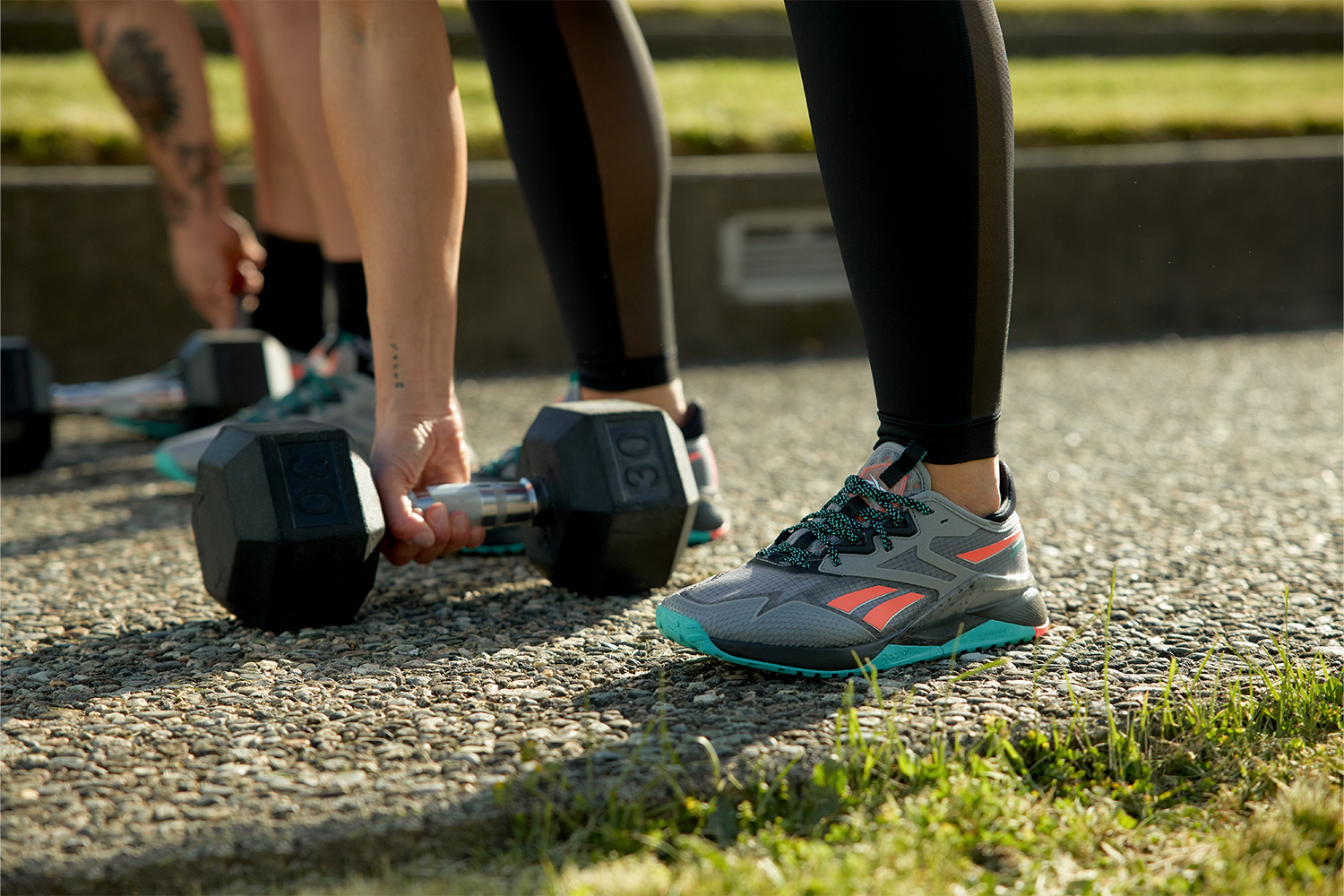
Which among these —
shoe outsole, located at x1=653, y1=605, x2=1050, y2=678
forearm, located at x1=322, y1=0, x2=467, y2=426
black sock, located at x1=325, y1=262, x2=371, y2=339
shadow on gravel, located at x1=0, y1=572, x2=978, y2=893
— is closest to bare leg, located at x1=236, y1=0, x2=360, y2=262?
black sock, located at x1=325, y1=262, x2=371, y2=339

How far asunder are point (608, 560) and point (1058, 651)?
1.81 feet

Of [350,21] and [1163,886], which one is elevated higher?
[350,21]

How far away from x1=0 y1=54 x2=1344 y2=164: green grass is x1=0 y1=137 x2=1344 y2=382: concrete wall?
0.44 ft

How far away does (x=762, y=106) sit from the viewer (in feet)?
17.7

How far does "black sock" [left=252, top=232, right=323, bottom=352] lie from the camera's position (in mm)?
2795

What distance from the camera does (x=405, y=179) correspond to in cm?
146

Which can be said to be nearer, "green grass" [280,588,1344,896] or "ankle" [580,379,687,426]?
"green grass" [280,588,1344,896]

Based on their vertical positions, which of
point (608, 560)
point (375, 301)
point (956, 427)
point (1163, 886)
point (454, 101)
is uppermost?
point (454, 101)

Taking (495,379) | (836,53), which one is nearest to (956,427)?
(836,53)

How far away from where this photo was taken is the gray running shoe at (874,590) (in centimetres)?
120

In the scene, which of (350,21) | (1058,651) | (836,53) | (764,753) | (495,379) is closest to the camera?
(764,753)

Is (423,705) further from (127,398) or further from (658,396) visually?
(127,398)

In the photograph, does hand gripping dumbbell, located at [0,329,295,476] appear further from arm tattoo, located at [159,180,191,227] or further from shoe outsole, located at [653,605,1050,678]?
shoe outsole, located at [653,605,1050,678]

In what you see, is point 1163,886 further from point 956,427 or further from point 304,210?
point 304,210
